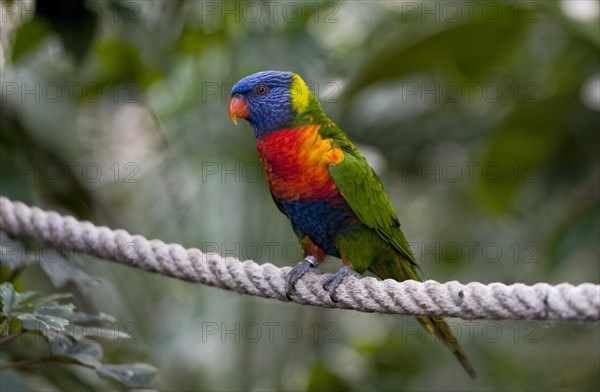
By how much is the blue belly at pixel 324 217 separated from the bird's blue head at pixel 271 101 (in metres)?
0.26

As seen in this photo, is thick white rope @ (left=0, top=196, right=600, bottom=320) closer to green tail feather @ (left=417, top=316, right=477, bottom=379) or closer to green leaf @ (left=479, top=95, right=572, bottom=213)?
green tail feather @ (left=417, top=316, right=477, bottom=379)

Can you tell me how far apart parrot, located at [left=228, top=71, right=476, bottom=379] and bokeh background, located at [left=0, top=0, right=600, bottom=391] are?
0.65m

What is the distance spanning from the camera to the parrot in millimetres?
2098

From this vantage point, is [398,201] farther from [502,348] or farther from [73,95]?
[73,95]

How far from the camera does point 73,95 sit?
3855 millimetres

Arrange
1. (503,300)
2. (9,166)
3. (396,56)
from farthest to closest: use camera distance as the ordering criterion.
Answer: (396,56)
(9,166)
(503,300)

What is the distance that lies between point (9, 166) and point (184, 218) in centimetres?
148

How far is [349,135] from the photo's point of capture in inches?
147

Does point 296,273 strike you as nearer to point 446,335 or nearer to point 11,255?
point 446,335

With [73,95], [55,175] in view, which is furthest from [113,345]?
[73,95]

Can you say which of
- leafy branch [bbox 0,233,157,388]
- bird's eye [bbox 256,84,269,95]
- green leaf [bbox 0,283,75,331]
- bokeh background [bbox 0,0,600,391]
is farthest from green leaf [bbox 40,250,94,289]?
bird's eye [bbox 256,84,269,95]

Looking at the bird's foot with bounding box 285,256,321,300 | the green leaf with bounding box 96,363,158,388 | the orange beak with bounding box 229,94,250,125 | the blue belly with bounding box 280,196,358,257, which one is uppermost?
the orange beak with bounding box 229,94,250,125

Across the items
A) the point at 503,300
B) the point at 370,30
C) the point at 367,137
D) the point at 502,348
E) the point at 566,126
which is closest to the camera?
the point at 503,300

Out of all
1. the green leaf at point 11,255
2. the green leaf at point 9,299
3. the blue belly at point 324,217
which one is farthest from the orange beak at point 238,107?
the green leaf at point 9,299
